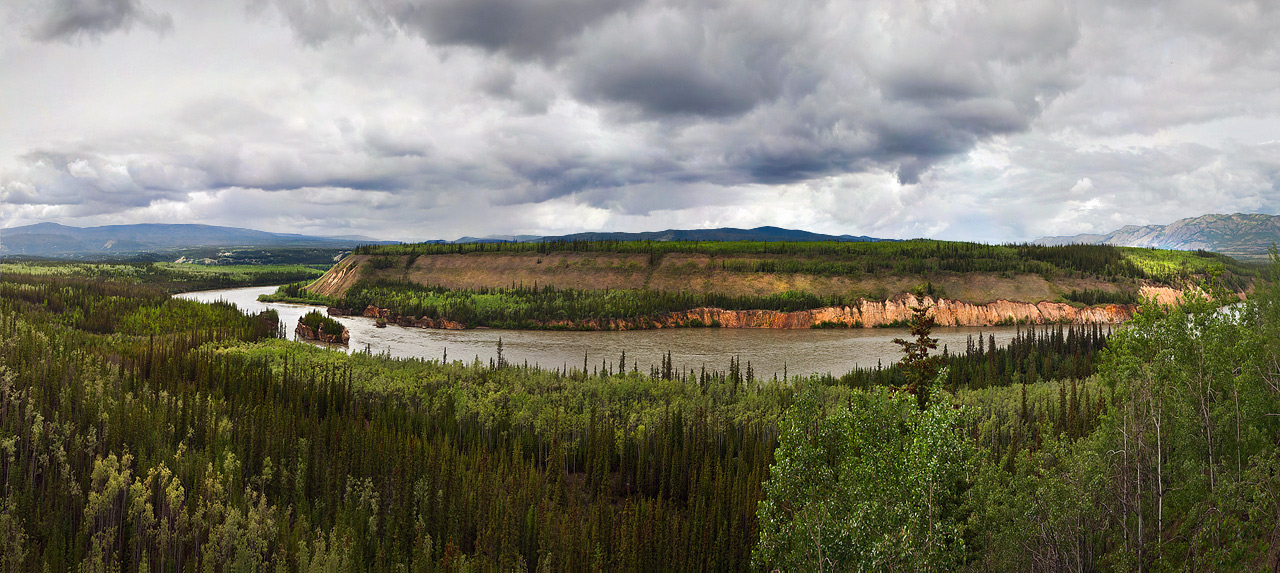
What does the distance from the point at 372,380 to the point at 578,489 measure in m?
32.1

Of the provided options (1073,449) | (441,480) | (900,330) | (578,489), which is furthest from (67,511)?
(900,330)

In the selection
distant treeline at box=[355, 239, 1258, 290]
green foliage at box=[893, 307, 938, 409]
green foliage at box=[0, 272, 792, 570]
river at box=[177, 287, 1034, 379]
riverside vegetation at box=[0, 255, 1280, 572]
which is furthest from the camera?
distant treeline at box=[355, 239, 1258, 290]

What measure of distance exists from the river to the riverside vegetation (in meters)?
33.7

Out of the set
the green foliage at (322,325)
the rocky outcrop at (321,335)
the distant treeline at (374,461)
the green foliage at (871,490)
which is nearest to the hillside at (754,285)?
the green foliage at (322,325)

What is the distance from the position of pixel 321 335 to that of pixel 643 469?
92053mm

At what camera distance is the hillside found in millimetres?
145000

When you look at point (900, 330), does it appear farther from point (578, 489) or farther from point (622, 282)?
point (578, 489)

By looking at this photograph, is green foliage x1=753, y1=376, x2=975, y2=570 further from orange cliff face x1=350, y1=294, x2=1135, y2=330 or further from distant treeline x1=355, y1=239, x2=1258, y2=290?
distant treeline x1=355, y1=239, x2=1258, y2=290

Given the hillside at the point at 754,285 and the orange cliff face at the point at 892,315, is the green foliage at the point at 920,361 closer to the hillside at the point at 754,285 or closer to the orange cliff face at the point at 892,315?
the hillside at the point at 754,285

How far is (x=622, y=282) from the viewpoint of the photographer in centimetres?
16825

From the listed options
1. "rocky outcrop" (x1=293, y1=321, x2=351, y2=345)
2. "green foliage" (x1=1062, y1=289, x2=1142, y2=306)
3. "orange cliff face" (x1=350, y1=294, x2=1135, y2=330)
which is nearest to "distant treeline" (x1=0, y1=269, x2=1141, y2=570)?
"rocky outcrop" (x1=293, y1=321, x2=351, y2=345)

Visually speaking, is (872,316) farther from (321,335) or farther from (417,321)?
(321,335)

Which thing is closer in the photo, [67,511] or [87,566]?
[87,566]

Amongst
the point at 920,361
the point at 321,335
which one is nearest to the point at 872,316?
the point at 321,335
